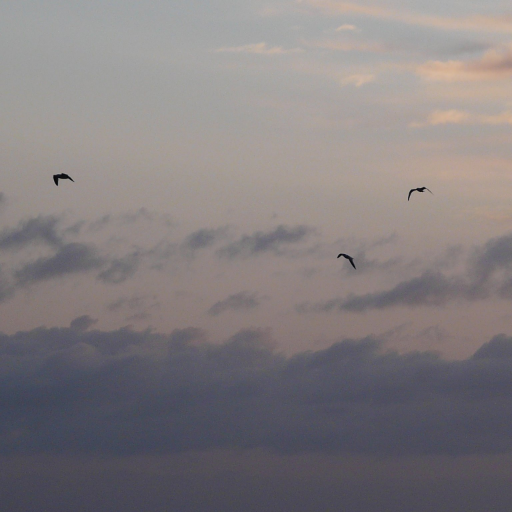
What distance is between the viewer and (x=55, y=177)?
4063 inches

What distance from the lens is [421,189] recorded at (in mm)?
127812

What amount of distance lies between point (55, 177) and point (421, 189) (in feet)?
193

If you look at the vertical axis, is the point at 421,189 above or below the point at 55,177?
above

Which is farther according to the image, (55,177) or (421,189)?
(421,189)
